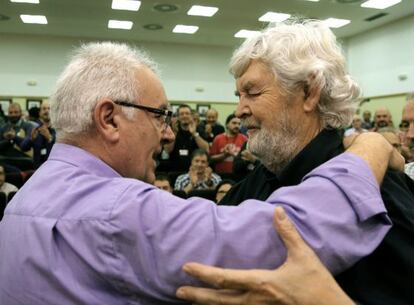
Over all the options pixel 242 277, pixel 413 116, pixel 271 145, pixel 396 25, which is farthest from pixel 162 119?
pixel 396 25

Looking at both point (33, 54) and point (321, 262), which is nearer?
point (321, 262)

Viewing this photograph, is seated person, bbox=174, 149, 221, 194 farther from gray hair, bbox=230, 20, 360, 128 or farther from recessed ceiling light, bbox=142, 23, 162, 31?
recessed ceiling light, bbox=142, 23, 162, 31

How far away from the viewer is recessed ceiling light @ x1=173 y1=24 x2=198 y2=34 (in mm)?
10719

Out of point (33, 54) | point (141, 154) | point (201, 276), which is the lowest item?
point (201, 276)

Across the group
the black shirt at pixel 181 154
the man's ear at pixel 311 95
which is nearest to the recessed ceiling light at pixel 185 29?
the black shirt at pixel 181 154

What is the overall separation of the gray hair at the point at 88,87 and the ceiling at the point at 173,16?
797cm

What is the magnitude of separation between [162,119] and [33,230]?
0.43m

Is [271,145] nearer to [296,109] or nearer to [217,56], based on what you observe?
[296,109]

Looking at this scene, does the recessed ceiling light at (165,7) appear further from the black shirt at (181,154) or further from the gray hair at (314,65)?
the gray hair at (314,65)

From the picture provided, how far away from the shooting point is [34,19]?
1016 cm

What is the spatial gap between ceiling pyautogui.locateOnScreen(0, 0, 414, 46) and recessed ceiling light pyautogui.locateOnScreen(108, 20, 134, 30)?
0.15 meters

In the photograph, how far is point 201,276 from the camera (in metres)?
0.82

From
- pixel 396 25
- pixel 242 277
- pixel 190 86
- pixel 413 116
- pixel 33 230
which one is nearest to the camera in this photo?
pixel 242 277

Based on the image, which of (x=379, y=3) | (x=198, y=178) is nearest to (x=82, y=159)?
(x=198, y=178)
